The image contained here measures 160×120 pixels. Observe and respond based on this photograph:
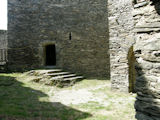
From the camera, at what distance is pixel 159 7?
2359 mm

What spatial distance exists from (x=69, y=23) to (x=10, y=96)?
6004mm

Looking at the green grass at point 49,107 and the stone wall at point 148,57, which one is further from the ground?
the stone wall at point 148,57

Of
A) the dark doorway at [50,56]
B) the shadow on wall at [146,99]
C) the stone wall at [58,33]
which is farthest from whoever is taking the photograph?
the dark doorway at [50,56]

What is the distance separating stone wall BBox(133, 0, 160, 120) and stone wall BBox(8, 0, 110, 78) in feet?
26.2

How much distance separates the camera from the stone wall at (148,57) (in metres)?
2.38

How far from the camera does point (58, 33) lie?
415 inches

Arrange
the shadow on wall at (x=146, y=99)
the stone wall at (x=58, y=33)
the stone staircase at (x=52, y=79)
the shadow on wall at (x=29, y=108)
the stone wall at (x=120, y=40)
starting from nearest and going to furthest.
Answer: the shadow on wall at (x=146, y=99) → the shadow on wall at (x=29, y=108) → the stone wall at (x=120, y=40) → the stone staircase at (x=52, y=79) → the stone wall at (x=58, y=33)

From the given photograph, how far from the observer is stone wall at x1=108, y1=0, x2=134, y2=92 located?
649cm

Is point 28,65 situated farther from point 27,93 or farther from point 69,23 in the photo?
point 27,93

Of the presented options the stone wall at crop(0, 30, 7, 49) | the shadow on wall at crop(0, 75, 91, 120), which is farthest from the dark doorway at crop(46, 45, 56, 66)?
the shadow on wall at crop(0, 75, 91, 120)

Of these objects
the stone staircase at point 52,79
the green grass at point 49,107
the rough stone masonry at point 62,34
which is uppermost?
the rough stone masonry at point 62,34

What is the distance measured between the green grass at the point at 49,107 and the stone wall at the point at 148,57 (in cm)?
180

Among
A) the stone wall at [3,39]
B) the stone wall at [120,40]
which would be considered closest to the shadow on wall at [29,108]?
the stone wall at [120,40]

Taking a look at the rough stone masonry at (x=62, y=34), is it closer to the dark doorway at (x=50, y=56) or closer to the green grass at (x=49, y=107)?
the dark doorway at (x=50, y=56)
